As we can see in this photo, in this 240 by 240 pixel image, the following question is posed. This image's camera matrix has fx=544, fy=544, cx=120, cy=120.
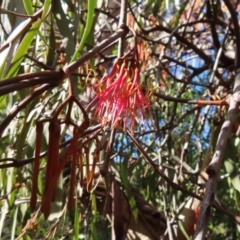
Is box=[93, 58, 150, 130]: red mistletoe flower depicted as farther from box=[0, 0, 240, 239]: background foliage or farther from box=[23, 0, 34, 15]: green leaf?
box=[23, 0, 34, 15]: green leaf

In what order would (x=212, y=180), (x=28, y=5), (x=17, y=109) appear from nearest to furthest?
(x=17, y=109)
(x=212, y=180)
(x=28, y=5)

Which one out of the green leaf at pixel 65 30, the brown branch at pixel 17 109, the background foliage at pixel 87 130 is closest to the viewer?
the brown branch at pixel 17 109

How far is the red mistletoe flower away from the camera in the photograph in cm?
59

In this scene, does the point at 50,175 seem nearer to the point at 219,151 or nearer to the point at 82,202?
the point at 219,151

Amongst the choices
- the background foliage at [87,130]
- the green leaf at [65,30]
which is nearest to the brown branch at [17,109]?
the background foliage at [87,130]

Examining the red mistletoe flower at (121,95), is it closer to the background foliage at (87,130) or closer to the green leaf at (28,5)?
the background foliage at (87,130)

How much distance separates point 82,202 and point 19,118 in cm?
25

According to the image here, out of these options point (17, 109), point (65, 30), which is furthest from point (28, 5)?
point (17, 109)

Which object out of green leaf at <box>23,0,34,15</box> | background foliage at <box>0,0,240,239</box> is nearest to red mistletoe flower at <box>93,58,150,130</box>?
background foliage at <box>0,0,240,239</box>

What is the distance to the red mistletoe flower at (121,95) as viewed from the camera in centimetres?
59

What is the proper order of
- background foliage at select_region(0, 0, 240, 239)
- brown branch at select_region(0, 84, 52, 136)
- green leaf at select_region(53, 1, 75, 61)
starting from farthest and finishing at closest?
green leaf at select_region(53, 1, 75, 61)
background foliage at select_region(0, 0, 240, 239)
brown branch at select_region(0, 84, 52, 136)

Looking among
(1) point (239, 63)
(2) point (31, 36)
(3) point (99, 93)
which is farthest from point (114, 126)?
(1) point (239, 63)

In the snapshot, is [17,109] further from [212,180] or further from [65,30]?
[65,30]

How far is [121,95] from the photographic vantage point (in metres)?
0.63
